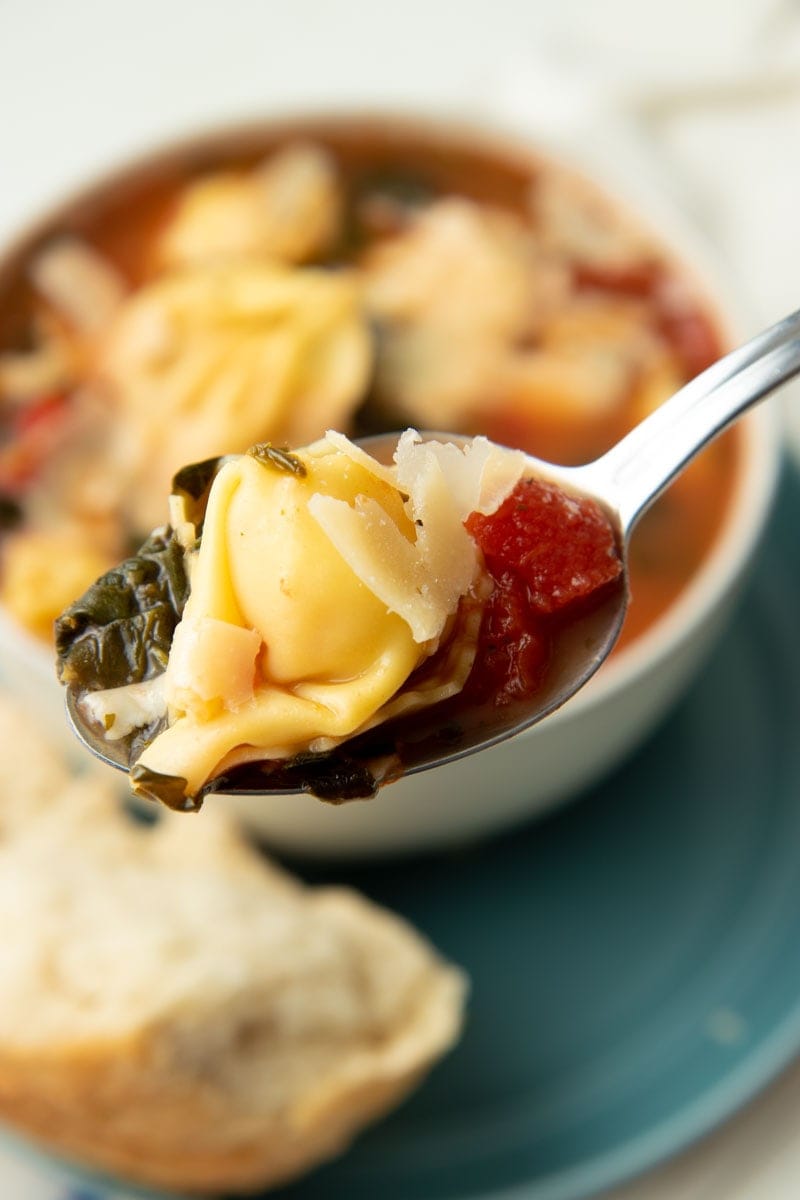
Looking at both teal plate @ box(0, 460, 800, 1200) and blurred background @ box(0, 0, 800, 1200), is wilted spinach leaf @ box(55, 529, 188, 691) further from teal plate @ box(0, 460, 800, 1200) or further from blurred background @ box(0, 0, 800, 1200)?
blurred background @ box(0, 0, 800, 1200)

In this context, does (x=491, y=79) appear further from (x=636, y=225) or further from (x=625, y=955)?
(x=625, y=955)

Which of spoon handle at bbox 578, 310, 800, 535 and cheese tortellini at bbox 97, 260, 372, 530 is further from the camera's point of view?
cheese tortellini at bbox 97, 260, 372, 530

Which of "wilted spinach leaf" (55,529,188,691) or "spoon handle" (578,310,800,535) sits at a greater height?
"spoon handle" (578,310,800,535)

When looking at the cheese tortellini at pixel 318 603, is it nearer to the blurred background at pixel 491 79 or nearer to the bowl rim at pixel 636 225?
the bowl rim at pixel 636 225

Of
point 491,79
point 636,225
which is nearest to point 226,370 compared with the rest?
point 636,225

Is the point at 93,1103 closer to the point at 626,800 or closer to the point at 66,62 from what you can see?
the point at 626,800

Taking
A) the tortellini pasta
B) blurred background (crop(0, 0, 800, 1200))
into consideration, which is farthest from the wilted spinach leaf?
blurred background (crop(0, 0, 800, 1200))

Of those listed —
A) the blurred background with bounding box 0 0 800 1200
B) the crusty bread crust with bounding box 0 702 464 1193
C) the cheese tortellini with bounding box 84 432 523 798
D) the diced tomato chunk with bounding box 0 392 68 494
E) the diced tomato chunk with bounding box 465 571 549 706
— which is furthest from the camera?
the blurred background with bounding box 0 0 800 1200
